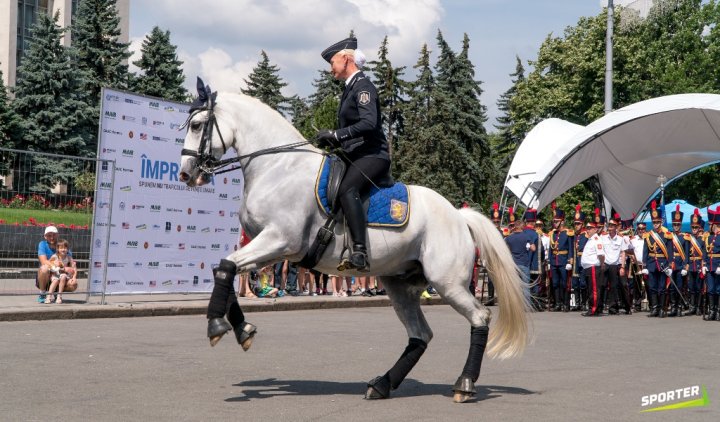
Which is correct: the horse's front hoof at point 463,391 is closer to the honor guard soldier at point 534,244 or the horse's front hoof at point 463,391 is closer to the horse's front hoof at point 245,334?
the horse's front hoof at point 245,334

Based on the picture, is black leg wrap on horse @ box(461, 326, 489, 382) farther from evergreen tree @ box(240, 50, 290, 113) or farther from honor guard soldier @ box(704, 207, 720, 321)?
evergreen tree @ box(240, 50, 290, 113)

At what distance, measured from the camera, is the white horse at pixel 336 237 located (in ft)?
26.6

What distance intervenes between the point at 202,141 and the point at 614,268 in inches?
639

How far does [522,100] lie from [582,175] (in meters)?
32.4

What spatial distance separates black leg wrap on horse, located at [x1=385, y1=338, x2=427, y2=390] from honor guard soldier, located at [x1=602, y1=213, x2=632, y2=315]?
14.6m

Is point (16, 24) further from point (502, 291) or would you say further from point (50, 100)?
point (502, 291)

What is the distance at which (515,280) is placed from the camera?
909cm

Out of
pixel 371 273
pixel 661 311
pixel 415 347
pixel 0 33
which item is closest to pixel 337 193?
pixel 371 273

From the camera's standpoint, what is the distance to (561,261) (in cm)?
2356

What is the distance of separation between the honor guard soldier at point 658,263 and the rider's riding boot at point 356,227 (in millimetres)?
15277

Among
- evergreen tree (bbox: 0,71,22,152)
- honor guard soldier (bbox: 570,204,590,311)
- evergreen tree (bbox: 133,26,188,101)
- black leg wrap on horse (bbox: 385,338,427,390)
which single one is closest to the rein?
black leg wrap on horse (bbox: 385,338,427,390)

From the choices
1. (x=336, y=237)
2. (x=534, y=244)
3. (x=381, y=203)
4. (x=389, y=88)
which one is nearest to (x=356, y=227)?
(x=336, y=237)

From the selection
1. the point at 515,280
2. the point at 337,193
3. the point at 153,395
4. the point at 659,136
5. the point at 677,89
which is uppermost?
the point at 677,89

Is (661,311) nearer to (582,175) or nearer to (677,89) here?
(582,175)
